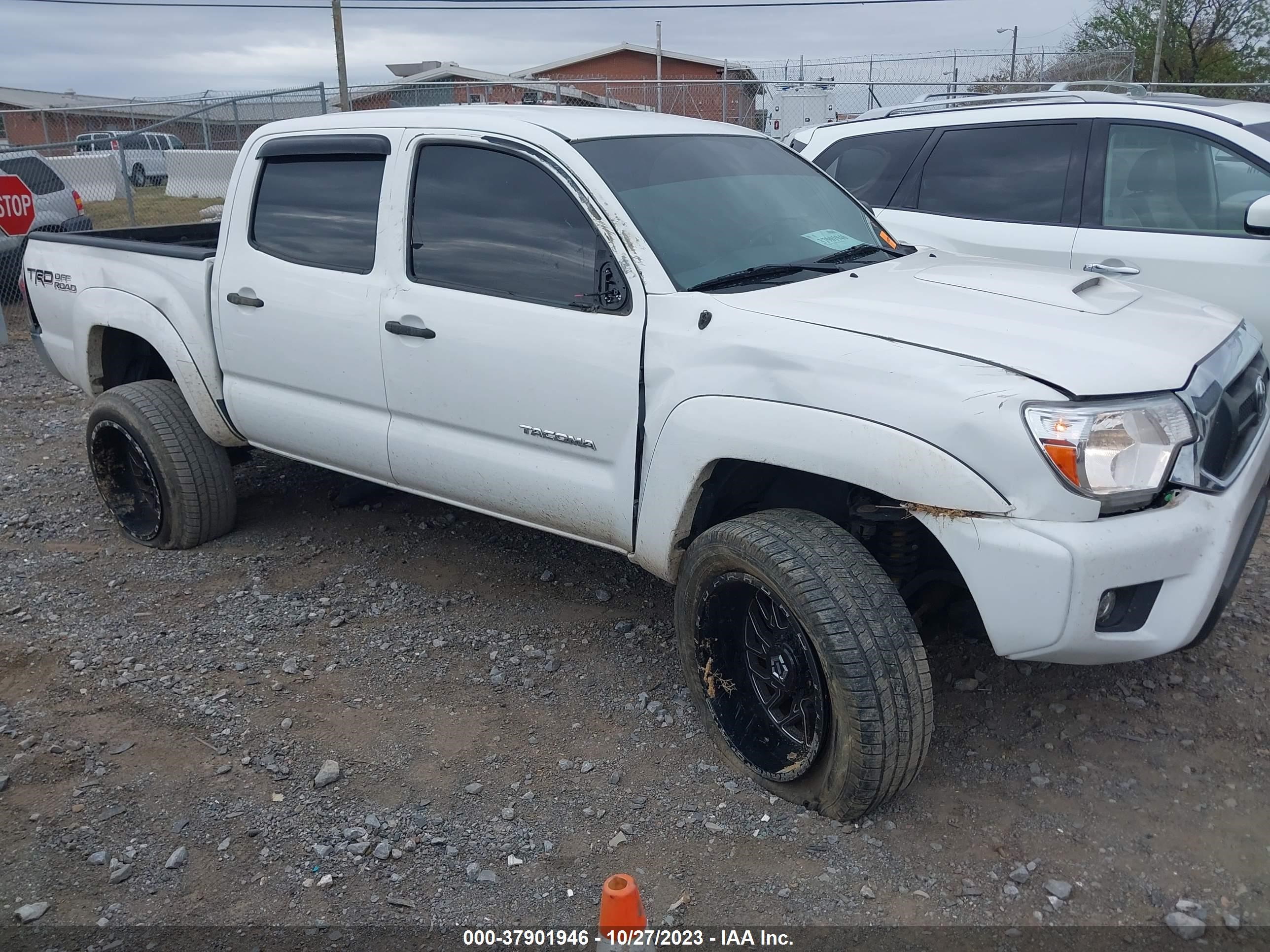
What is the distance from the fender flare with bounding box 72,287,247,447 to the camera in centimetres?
471

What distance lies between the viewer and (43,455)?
21.8 ft

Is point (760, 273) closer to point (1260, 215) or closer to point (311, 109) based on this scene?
point (1260, 215)

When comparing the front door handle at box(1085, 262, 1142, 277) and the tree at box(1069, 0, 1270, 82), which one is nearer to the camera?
the front door handle at box(1085, 262, 1142, 277)

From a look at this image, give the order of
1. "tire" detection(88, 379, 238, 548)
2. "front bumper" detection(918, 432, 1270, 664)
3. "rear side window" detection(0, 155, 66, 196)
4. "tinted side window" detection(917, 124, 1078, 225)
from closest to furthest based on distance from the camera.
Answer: "front bumper" detection(918, 432, 1270, 664) < "tire" detection(88, 379, 238, 548) < "tinted side window" detection(917, 124, 1078, 225) < "rear side window" detection(0, 155, 66, 196)

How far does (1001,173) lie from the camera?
5.66 metres

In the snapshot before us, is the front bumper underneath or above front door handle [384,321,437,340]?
underneath

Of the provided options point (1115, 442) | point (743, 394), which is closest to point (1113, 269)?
point (1115, 442)

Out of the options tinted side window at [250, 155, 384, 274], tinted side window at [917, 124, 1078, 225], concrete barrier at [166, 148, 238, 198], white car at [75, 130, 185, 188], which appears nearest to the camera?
tinted side window at [250, 155, 384, 274]

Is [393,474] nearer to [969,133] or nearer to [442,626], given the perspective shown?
[442,626]

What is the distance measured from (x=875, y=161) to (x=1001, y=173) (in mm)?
803

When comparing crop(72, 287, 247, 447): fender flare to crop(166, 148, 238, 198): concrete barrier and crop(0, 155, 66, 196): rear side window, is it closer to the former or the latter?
crop(0, 155, 66, 196): rear side window

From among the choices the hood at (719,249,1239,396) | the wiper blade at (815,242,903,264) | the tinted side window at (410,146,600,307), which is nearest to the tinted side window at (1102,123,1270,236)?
the hood at (719,249,1239,396)

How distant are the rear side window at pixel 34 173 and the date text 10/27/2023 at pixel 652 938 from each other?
11.9 m

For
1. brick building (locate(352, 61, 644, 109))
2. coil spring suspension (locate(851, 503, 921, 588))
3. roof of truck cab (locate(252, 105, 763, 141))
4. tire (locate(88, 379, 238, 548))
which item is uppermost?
brick building (locate(352, 61, 644, 109))
